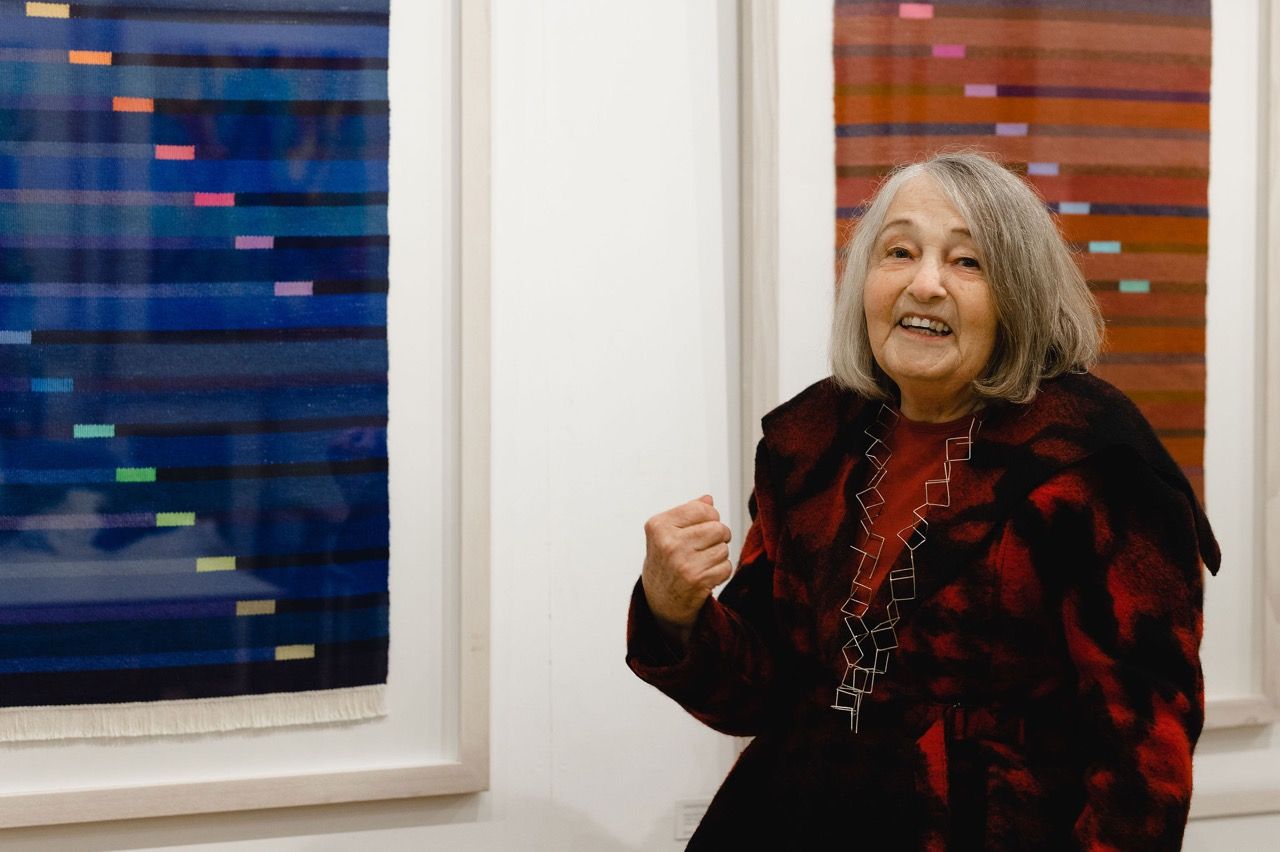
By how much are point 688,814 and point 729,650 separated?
49 centimetres

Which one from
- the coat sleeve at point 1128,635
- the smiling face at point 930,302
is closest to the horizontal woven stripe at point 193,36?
the smiling face at point 930,302

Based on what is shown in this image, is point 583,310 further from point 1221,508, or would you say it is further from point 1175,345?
point 1221,508

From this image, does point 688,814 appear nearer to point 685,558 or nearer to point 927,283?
point 685,558

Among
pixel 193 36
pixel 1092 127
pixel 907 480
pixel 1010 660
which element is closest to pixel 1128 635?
pixel 1010 660

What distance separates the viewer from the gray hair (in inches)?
42.3

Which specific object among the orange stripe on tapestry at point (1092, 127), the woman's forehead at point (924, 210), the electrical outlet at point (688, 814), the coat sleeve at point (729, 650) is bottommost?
the electrical outlet at point (688, 814)

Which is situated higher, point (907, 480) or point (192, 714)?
point (907, 480)

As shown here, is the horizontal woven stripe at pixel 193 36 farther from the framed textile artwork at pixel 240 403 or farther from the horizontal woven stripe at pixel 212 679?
the horizontal woven stripe at pixel 212 679

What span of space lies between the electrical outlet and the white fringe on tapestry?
0.41 meters

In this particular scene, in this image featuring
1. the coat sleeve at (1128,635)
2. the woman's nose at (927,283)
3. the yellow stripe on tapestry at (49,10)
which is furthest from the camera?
the yellow stripe on tapestry at (49,10)

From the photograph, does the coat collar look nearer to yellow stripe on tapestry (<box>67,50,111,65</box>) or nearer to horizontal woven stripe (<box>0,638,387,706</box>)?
horizontal woven stripe (<box>0,638,387,706</box>)

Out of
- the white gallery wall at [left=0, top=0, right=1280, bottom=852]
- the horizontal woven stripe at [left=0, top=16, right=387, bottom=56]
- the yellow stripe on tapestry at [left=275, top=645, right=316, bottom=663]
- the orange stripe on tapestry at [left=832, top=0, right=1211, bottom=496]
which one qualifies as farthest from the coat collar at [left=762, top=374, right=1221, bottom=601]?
the horizontal woven stripe at [left=0, top=16, right=387, bottom=56]

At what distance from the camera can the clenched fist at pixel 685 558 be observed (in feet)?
3.63

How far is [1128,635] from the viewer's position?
3.17ft
